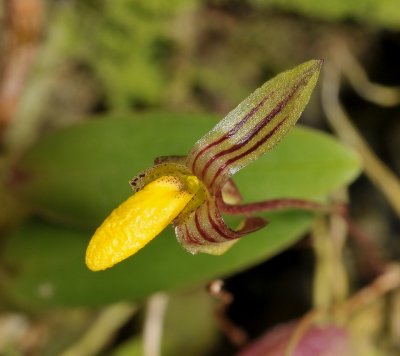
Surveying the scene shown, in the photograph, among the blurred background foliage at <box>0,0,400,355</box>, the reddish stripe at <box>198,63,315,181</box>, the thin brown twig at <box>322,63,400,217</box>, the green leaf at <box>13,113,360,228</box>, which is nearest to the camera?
the reddish stripe at <box>198,63,315,181</box>

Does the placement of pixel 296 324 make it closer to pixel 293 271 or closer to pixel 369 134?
pixel 293 271

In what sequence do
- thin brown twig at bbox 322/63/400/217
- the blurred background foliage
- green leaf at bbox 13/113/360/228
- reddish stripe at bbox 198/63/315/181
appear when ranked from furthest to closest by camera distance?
thin brown twig at bbox 322/63/400/217, the blurred background foliage, green leaf at bbox 13/113/360/228, reddish stripe at bbox 198/63/315/181

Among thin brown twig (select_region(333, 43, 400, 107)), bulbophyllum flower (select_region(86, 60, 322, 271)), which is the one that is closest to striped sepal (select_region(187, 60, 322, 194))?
bulbophyllum flower (select_region(86, 60, 322, 271))

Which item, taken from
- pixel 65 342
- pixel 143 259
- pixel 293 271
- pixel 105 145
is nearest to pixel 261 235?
pixel 143 259

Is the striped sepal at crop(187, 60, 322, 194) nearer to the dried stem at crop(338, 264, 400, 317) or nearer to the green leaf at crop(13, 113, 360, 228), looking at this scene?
Result: the green leaf at crop(13, 113, 360, 228)

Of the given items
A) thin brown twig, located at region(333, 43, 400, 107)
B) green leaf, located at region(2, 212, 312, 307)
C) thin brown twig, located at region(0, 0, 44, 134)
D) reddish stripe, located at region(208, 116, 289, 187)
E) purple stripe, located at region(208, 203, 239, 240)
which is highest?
thin brown twig, located at region(0, 0, 44, 134)

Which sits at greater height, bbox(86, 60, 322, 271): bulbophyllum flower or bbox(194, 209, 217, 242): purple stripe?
bbox(86, 60, 322, 271): bulbophyllum flower

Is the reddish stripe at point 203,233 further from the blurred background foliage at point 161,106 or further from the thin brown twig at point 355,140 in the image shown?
the thin brown twig at point 355,140
